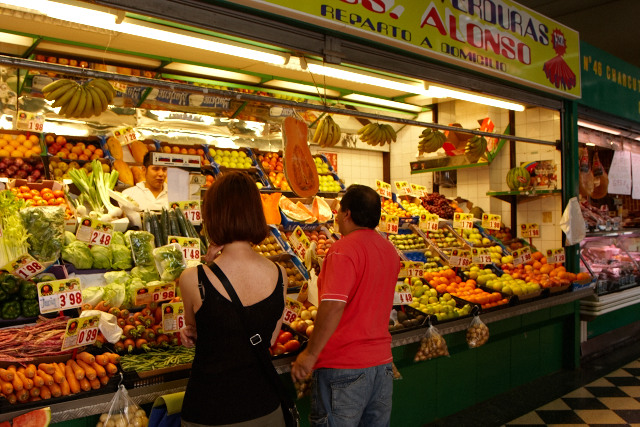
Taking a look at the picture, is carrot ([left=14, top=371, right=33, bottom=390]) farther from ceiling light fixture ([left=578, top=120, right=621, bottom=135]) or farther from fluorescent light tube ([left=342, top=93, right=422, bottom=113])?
ceiling light fixture ([left=578, top=120, right=621, bottom=135])

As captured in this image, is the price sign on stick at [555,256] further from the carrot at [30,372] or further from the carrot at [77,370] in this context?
the carrot at [30,372]

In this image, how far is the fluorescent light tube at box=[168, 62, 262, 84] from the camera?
6.79 m

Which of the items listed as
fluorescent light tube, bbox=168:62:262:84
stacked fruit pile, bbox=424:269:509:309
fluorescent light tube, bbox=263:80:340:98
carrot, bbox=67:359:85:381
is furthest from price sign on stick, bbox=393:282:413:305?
fluorescent light tube, bbox=263:80:340:98

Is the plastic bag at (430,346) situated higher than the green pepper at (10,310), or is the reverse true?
the green pepper at (10,310)

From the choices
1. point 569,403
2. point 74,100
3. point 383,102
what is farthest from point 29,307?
point 383,102

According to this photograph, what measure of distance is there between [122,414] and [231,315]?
39.1 inches

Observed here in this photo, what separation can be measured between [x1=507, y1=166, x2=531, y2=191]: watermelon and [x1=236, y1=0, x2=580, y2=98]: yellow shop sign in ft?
3.78

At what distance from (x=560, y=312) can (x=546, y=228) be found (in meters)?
1.41

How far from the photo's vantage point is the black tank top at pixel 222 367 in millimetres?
2117

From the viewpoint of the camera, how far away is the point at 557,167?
6.97 meters

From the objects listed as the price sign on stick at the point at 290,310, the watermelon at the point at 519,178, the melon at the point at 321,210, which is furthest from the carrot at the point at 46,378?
the watermelon at the point at 519,178

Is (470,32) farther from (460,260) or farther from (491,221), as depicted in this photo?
(491,221)

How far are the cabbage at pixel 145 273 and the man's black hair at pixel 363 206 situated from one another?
1775 millimetres

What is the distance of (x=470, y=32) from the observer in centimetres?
518
